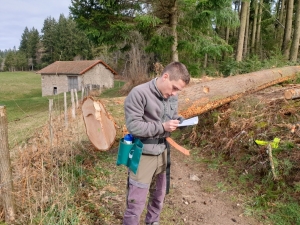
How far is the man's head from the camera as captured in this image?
215 centimetres

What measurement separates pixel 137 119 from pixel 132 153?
1.16ft

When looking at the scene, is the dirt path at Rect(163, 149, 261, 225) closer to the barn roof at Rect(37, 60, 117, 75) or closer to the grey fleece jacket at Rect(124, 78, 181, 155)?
the grey fleece jacket at Rect(124, 78, 181, 155)

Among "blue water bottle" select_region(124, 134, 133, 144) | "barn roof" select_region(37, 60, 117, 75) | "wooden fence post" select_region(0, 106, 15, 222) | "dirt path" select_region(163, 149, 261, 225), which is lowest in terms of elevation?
"dirt path" select_region(163, 149, 261, 225)

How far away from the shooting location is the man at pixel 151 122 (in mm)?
2148

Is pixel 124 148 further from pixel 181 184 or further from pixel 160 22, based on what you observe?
pixel 160 22

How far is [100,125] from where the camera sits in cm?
372

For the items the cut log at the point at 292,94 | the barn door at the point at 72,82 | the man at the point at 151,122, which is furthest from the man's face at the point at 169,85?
the barn door at the point at 72,82

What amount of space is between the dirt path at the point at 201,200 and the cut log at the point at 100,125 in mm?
1197

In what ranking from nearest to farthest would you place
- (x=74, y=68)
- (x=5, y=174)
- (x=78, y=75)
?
1. (x=5, y=174)
2. (x=78, y=75)
3. (x=74, y=68)

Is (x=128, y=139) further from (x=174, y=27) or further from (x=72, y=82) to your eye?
(x=72, y=82)

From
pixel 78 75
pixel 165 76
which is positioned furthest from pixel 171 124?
pixel 78 75

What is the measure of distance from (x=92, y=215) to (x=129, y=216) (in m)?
0.72

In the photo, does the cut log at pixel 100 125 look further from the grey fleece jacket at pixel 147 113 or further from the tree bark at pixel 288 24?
the tree bark at pixel 288 24

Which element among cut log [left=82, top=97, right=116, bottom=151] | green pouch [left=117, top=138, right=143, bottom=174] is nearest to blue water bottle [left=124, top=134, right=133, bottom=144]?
green pouch [left=117, top=138, right=143, bottom=174]
